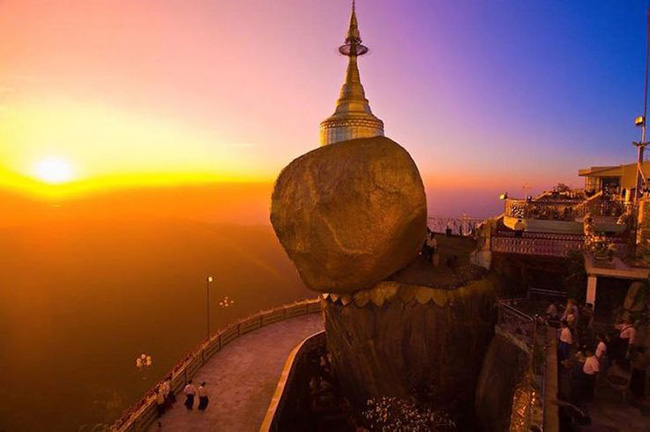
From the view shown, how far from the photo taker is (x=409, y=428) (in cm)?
1562

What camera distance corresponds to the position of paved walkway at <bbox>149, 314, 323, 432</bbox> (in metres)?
16.9

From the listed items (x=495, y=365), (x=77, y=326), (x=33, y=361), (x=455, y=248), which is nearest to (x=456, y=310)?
(x=495, y=365)

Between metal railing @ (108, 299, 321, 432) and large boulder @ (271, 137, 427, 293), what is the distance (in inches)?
337

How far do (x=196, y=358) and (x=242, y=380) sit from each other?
123 inches

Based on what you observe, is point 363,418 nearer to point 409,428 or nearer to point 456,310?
point 409,428

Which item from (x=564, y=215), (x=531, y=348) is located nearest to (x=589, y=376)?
(x=531, y=348)

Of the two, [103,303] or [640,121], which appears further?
[103,303]

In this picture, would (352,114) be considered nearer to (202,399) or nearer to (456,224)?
(456,224)

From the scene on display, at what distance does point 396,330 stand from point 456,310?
8.64 feet

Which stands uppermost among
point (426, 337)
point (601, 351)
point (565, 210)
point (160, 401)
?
point (565, 210)

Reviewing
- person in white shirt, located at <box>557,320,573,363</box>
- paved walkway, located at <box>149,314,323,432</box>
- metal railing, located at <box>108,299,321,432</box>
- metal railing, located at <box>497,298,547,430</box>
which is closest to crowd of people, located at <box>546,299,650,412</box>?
person in white shirt, located at <box>557,320,573,363</box>

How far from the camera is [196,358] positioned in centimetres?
2167

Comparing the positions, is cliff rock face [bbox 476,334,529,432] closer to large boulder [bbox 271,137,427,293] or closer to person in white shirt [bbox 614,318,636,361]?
person in white shirt [bbox 614,318,636,361]

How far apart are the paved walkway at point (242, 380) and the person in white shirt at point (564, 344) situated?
1181 cm
